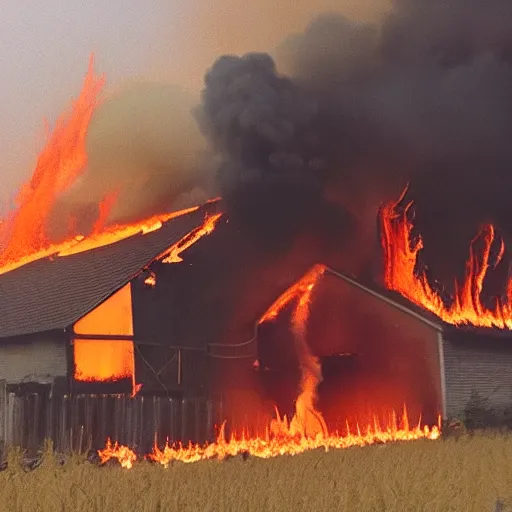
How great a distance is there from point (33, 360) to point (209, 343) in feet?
12.4

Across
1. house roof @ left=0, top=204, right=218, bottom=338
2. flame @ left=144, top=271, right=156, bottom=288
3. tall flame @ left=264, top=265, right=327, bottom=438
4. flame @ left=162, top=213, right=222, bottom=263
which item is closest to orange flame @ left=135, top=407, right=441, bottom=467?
tall flame @ left=264, top=265, right=327, bottom=438

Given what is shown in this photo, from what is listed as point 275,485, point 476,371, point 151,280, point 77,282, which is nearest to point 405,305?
point 476,371

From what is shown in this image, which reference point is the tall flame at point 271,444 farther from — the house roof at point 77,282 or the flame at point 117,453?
the house roof at point 77,282

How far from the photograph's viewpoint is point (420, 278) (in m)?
26.4

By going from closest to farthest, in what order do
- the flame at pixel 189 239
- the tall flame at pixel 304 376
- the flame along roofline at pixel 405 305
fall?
the flame at pixel 189 239
the tall flame at pixel 304 376
the flame along roofline at pixel 405 305

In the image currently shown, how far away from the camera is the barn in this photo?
1753 cm

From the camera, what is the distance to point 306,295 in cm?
2069

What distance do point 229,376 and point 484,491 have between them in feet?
34.0

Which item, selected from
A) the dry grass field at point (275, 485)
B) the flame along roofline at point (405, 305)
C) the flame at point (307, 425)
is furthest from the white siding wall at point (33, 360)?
the flame along roofline at point (405, 305)

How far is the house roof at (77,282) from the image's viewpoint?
704 inches

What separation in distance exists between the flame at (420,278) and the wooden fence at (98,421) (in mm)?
10334

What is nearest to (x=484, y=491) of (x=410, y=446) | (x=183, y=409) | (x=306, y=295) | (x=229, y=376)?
(x=410, y=446)

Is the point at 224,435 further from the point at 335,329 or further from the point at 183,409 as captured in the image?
the point at 335,329

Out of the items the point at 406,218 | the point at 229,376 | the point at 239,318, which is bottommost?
the point at 229,376
